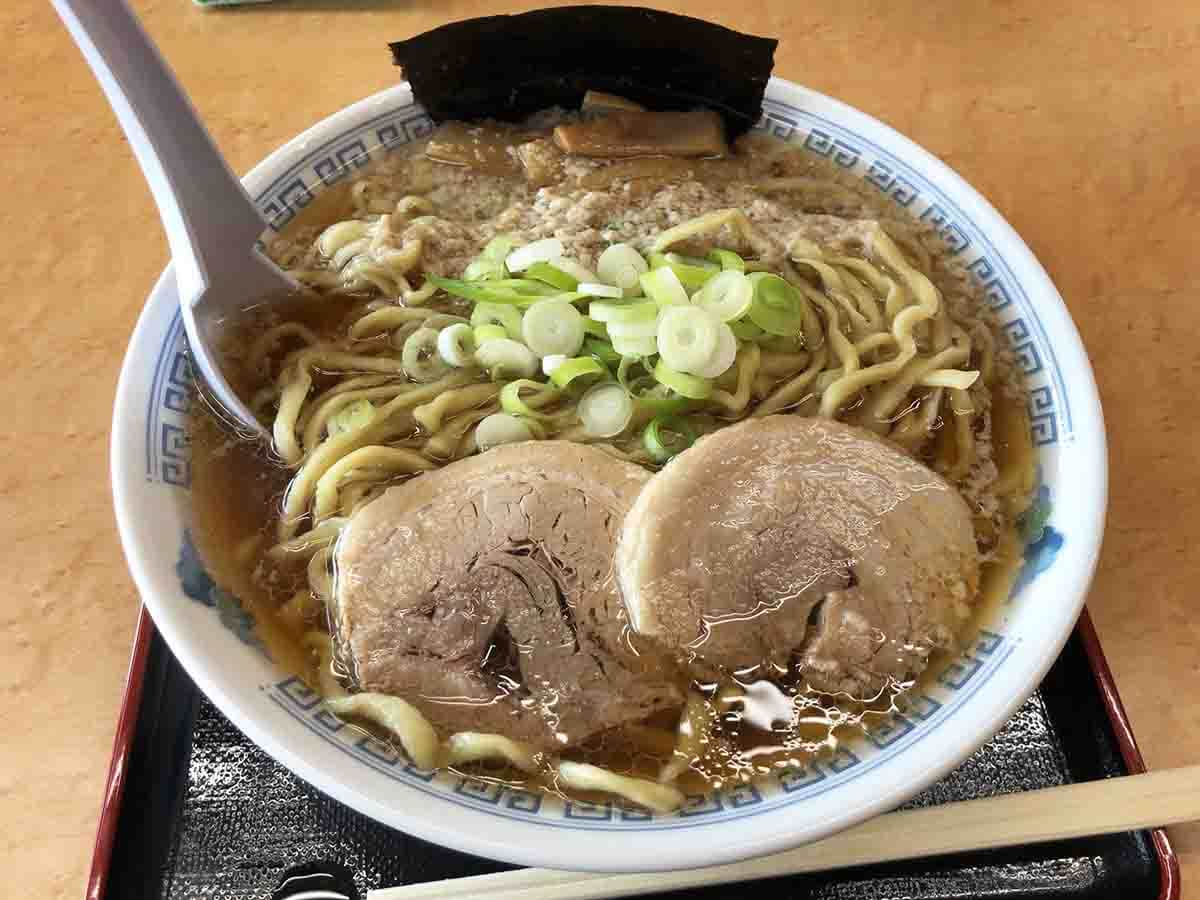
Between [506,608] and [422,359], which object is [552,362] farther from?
[506,608]

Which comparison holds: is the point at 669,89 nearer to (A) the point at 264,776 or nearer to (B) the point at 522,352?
(B) the point at 522,352

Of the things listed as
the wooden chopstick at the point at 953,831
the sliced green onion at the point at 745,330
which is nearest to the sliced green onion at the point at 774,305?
the sliced green onion at the point at 745,330

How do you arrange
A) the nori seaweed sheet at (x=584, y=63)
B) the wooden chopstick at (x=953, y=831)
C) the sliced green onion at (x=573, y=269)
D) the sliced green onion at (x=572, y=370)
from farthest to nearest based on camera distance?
the nori seaweed sheet at (x=584, y=63), the sliced green onion at (x=573, y=269), the sliced green onion at (x=572, y=370), the wooden chopstick at (x=953, y=831)

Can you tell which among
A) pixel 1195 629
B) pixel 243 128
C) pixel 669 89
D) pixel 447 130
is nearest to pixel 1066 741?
pixel 1195 629

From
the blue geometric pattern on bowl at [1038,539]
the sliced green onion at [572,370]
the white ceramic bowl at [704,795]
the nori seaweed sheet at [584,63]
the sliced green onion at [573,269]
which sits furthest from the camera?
the nori seaweed sheet at [584,63]

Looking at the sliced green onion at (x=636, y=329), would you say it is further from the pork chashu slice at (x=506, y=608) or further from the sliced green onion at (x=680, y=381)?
the pork chashu slice at (x=506, y=608)

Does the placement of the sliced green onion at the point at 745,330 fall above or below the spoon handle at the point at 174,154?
below

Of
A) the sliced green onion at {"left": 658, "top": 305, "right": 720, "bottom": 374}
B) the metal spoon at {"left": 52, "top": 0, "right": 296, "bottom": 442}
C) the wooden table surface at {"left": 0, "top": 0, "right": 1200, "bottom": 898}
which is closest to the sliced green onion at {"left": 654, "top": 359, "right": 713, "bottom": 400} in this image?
the sliced green onion at {"left": 658, "top": 305, "right": 720, "bottom": 374}
